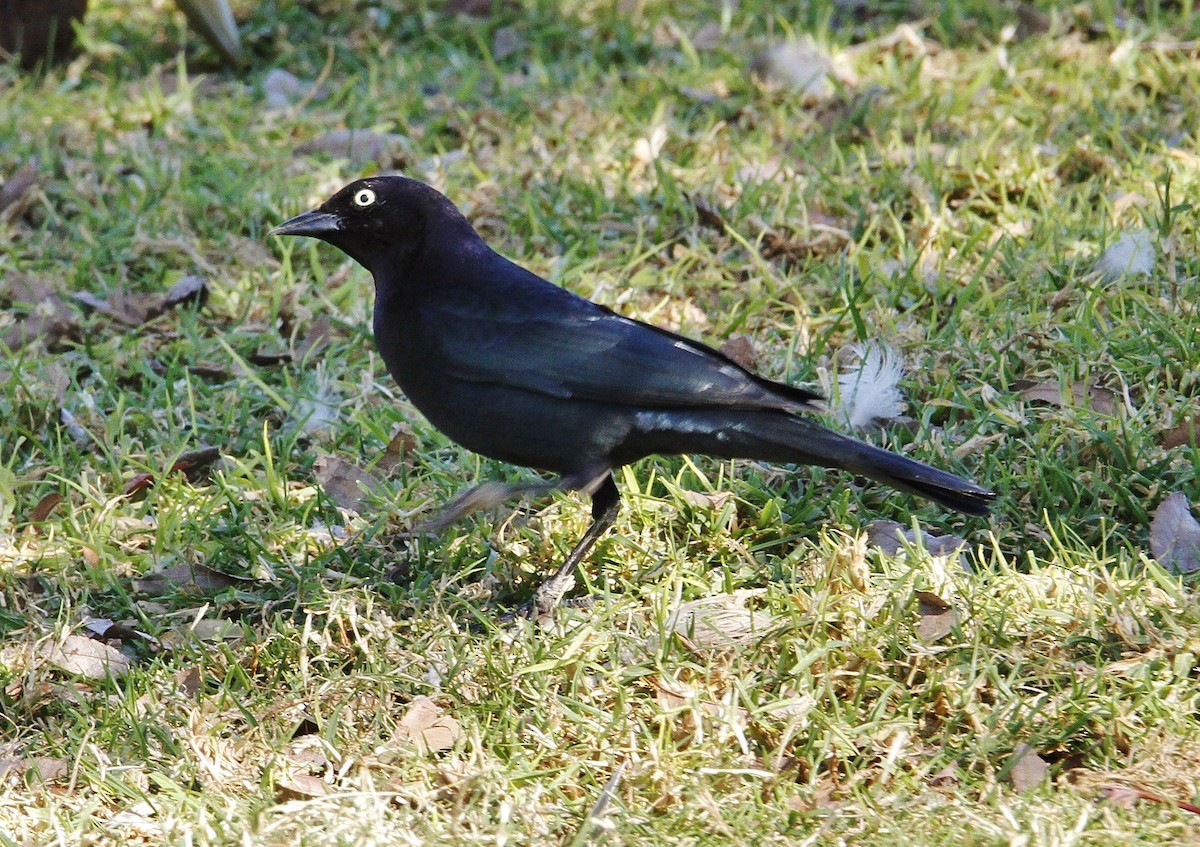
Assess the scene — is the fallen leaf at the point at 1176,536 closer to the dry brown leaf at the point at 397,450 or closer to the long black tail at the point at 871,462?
the long black tail at the point at 871,462

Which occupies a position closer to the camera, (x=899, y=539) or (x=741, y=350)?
(x=899, y=539)

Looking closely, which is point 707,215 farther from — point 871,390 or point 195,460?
point 195,460

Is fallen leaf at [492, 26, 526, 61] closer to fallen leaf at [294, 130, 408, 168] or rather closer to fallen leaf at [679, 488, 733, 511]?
fallen leaf at [294, 130, 408, 168]

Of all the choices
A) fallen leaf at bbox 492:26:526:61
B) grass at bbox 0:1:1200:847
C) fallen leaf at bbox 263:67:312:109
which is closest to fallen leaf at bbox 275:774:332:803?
grass at bbox 0:1:1200:847

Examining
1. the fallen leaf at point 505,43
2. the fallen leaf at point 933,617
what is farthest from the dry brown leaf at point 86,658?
A: the fallen leaf at point 505,43

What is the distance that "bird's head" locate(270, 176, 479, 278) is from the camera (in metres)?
4.02

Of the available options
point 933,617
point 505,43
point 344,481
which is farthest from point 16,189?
point 933,617

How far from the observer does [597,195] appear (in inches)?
221

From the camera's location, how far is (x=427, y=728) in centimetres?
324

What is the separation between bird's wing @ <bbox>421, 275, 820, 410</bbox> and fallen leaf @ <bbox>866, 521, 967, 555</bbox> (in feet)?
1.47

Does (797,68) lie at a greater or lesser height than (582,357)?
lesser

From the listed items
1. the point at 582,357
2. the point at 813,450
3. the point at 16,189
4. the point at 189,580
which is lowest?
the point at 189,580

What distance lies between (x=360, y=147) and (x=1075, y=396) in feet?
10.7

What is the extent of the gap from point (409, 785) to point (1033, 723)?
130cm
